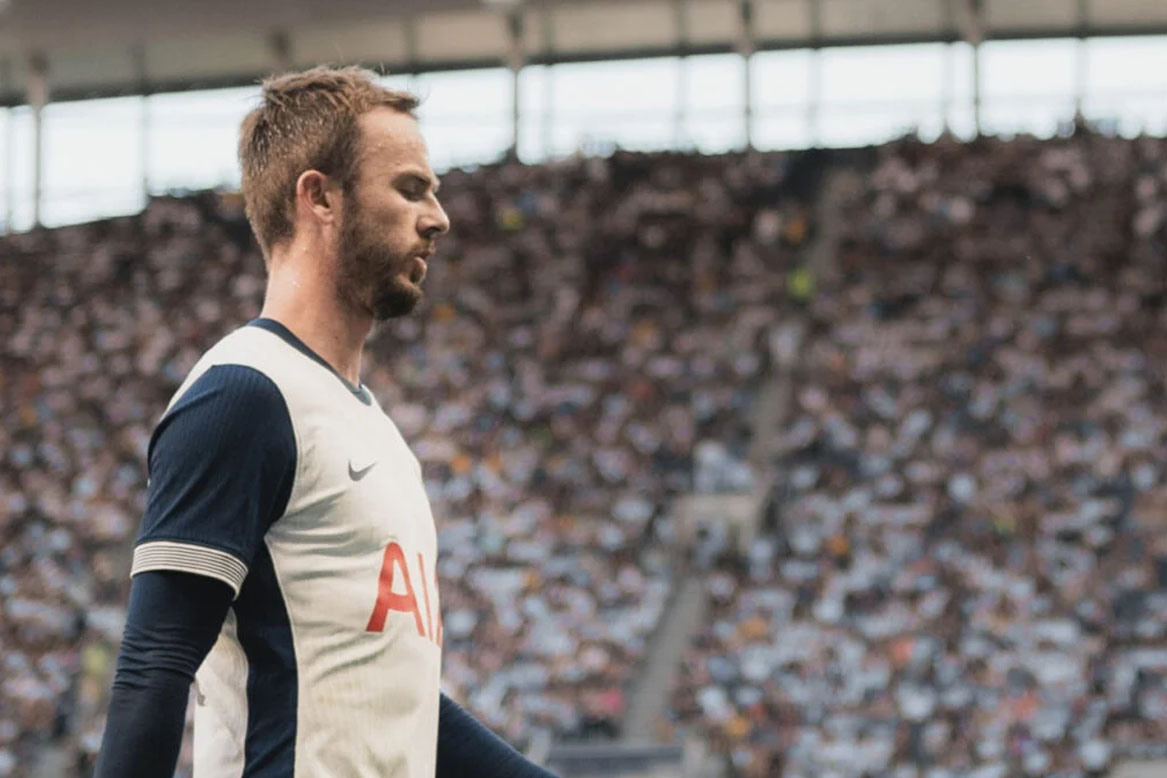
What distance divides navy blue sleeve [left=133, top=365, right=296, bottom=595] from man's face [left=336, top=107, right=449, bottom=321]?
0.25m

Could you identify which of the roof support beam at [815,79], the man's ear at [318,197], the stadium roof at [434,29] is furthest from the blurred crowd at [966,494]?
the man's ear at [318,197]

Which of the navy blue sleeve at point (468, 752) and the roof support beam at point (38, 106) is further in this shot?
the roof support beam at point (38, 106)

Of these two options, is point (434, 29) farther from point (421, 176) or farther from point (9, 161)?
point (421, 176)

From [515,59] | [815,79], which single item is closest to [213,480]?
[515,59]

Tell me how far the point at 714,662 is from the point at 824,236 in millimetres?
7571

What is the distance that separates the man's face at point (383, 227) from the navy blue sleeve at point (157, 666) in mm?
462

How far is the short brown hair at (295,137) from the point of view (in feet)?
7.54

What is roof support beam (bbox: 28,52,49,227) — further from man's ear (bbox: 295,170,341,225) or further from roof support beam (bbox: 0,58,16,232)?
man's ear (bbox: 295,170,341,225)

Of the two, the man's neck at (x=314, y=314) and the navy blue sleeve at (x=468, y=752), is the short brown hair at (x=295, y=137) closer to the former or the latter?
the man's neck at (x=314, y=314)

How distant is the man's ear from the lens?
230 cm

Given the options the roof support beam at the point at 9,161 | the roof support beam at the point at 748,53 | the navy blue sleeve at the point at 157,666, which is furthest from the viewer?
the roof support beam at the point at 9,161

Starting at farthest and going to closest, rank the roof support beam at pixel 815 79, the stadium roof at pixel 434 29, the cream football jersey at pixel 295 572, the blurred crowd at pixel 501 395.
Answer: the roof support beam at pixel 815 79 < the stadium roof at pixel 434 29 < the blurred crowd at pixel 501 395 < the cream football jersey at pixel 295 572

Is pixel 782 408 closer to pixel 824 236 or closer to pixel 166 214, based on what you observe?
pixel 824 236

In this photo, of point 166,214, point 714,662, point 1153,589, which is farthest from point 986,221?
point 166,214
